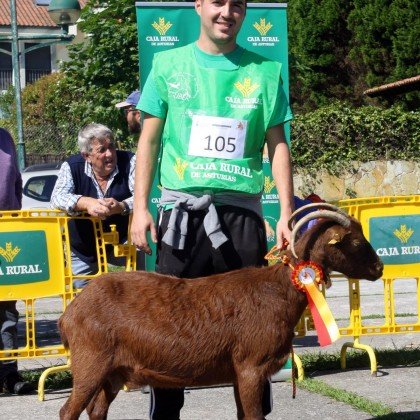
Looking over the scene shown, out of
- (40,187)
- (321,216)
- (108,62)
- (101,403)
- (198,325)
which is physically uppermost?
(108,62)

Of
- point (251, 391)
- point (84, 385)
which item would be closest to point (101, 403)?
point (84, 385)

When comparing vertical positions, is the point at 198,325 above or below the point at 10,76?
below

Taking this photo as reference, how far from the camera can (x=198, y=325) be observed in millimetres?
5109

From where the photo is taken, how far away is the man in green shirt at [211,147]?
5301 mm

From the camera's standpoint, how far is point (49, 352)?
799 centimetres

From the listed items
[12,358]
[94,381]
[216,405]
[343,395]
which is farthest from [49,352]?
[94,381]

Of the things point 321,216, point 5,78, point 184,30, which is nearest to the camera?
point 321,216

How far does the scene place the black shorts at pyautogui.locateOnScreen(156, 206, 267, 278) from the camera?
Result: 17.7 feet

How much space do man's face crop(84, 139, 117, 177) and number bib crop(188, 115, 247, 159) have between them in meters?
2.73

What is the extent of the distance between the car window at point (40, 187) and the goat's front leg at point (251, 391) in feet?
45.7

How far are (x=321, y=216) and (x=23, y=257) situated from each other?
3247 mm

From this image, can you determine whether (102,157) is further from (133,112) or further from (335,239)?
(335,239)

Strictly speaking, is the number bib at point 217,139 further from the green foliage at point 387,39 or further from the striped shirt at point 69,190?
the green foliage at point 387,39

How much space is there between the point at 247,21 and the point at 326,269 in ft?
11.5
